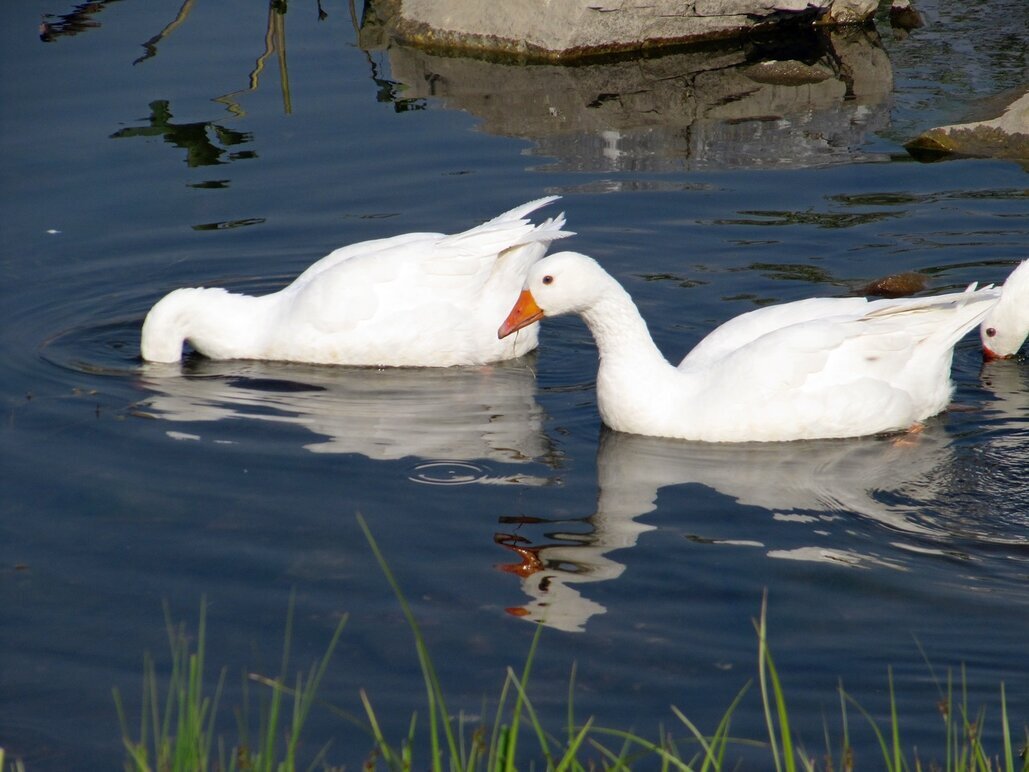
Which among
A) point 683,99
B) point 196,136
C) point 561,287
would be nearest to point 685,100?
point 683,99

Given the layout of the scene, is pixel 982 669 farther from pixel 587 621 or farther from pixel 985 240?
pixel 985 240

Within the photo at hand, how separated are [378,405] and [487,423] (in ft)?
2.26

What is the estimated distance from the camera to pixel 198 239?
997cm

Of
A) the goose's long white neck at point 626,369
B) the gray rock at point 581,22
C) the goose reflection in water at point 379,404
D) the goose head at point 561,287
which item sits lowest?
the goose reflection in water at point 379,404

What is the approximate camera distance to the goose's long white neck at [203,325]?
27.2ft

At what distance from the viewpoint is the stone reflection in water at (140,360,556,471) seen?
6988mm

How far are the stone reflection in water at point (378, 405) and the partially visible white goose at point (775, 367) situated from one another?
54cm

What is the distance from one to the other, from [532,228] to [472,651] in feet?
12.6

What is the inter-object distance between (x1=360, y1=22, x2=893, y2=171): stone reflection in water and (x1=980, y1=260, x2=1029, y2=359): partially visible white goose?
2.92 metres

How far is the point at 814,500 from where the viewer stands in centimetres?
627

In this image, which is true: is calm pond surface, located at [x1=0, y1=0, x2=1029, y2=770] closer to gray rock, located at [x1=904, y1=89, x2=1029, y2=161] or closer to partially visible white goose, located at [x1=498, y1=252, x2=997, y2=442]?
partially visible white goose, located at [x1=498, y1=252, x2=997, y2=442]

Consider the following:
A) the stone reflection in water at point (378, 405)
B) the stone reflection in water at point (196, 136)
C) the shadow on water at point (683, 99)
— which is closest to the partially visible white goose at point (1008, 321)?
the stone reflection in water at point (378, 405)

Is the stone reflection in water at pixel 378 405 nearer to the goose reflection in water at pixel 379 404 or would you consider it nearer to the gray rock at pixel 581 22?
the goose reflection in water at pixel 379 404

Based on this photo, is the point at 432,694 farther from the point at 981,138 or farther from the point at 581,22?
the point at 581,22
